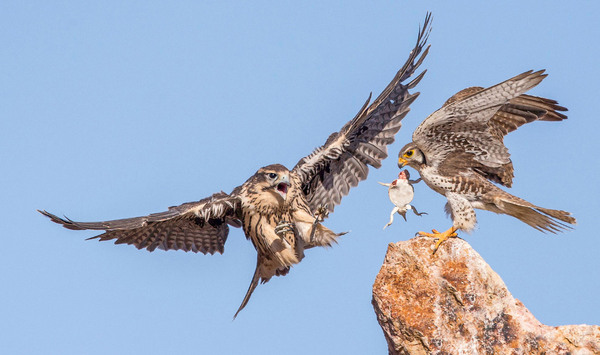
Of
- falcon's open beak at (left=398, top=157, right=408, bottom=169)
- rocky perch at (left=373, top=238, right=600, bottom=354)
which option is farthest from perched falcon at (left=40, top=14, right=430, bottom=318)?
rocky perch at (left=373, top=238, right=600, bottom=354)

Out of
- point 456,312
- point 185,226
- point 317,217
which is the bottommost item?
point 456,312

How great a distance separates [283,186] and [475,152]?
2.10 metres

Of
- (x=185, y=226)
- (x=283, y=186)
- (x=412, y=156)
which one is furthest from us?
(x=185, y=226)

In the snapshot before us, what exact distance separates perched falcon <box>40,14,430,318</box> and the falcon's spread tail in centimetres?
174

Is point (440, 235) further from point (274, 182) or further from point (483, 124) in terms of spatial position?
point (274, 182)

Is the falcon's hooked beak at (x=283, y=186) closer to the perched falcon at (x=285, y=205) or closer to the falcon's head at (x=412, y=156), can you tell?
the perched falcon at (x=285, y=205)

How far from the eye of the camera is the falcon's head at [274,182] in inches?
308

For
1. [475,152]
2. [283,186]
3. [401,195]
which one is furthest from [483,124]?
[283,186]

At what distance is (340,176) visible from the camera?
901cm

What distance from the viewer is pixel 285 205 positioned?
7.94 meters

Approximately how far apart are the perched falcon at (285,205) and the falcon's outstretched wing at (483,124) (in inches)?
38.4

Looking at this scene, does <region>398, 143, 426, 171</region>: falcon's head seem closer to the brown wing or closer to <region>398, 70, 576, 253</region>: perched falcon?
<region>398, 70, 576, 253</region>: perched falcon

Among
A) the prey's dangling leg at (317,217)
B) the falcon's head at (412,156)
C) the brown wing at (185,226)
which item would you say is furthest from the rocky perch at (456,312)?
the brown wing at (185,226)

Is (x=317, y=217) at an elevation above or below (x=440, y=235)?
above
